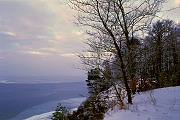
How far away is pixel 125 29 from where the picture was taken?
1181 cm

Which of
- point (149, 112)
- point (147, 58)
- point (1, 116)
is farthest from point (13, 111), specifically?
point (149, 112)

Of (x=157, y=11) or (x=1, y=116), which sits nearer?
(x=157, y=11)

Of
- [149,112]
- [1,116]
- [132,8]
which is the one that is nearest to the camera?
[149,112]

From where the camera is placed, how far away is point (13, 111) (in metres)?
58.8

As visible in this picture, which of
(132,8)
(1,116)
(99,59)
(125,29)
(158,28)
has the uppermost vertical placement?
(158,28)

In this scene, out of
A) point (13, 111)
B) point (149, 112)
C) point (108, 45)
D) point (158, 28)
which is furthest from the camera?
point (13, 111)

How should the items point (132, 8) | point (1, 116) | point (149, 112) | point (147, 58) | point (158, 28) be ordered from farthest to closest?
point (1, 116)
point (158, 28)
point (147, 58)
point (132, 8)
point (149, 112)

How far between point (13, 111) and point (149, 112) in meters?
54.6

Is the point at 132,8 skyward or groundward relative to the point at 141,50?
skyward

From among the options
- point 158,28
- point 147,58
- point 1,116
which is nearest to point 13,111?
point 1,116

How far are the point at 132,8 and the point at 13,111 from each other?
174ft

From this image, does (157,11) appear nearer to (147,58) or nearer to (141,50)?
(141,50)

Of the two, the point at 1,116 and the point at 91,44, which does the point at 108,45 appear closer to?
the point at 91,44

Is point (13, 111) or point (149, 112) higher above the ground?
point (149, 112)
